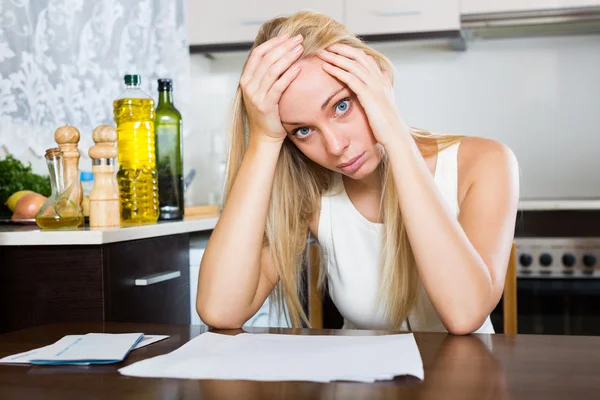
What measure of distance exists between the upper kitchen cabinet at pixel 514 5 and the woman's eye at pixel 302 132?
5.35 feet

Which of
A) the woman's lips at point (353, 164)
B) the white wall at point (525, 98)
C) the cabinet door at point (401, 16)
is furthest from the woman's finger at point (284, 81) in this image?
the white wall at point (525, 98)

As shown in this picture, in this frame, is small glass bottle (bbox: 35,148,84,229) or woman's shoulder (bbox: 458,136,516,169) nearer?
woman's shoulder (bbox: 458,136,516,169)

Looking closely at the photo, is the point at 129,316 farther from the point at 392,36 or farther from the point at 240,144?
the point at 392,36

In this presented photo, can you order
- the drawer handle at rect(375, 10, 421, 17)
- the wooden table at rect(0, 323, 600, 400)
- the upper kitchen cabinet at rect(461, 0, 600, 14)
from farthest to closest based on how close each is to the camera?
the drawer handle at rect(375, 10, 421, 17)
the upper kitchen cabinet at rect(461, 0, 600, 14)
the wooden table at rect(0, 323, 600, 400)

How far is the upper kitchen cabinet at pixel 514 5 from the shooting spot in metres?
2.49

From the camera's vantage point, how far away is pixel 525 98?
283 cm

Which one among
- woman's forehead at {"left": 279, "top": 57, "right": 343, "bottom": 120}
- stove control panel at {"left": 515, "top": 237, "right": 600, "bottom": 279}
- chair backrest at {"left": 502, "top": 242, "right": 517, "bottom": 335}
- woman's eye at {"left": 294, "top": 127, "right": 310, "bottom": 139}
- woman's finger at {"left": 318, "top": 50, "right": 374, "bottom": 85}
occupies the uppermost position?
woman's finger at {"left": 318, "top": 50, "right": 374, "bottom": 85}

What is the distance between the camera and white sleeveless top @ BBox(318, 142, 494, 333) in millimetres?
1330

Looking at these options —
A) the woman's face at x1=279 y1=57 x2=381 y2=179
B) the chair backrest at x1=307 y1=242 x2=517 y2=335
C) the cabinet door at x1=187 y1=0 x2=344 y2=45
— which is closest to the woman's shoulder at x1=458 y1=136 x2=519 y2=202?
the woman's face at x1=279 y1=57 x2=381 y2=179

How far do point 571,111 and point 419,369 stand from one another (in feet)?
7.98

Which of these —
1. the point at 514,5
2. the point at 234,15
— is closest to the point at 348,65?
the point at 514,5

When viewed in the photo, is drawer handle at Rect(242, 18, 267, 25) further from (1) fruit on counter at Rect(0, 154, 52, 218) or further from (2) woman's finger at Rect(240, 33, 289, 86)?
(2) woman's finger at Rect(240, 33, 289, 86)

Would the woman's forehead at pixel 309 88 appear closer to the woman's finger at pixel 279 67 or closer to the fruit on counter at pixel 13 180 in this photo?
the woman's finger at pixel 279 67

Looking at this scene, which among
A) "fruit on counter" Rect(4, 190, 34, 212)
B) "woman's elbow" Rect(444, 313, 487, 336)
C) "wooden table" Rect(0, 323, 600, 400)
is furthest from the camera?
"fruit on counter" Rect(4, 190, 34, 212)
